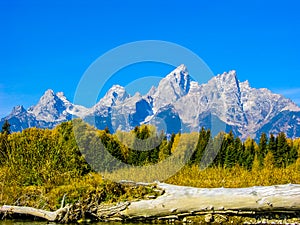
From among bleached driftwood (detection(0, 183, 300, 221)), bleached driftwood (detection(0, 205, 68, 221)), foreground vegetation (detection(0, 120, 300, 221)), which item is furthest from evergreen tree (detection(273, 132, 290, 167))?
bleached driftwood (detection(0, 205, 68, 221))

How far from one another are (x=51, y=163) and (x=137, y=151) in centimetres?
3882

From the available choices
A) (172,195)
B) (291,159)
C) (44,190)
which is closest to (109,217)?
(172,195)

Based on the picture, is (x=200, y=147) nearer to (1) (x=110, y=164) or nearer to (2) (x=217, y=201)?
(1) (x=110, y=164)

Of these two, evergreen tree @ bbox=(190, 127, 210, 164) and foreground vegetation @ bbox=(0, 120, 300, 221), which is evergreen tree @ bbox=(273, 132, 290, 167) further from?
evergreen tree @ bbox=(190, 127, 210, 164)

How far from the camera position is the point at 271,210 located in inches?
548

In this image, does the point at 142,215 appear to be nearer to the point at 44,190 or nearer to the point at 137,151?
the point at 44,190

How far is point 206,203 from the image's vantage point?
14.5 metres

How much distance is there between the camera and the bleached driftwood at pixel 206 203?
45.0 feet

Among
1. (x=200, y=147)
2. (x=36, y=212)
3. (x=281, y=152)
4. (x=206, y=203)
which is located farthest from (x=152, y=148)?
(x=206, y=203)

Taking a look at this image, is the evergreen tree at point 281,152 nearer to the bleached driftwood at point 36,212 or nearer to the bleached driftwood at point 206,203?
the bleached driftwood at point 206,203

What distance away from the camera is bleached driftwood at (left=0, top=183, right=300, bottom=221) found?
13.7 m

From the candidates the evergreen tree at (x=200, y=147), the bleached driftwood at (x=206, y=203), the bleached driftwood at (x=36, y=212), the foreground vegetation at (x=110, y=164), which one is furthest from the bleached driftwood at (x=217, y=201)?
the evergreen tree at (x=200, y=147)

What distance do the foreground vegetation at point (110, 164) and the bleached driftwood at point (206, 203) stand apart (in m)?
0.58

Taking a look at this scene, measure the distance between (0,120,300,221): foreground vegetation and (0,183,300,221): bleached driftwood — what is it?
0.58 metres
